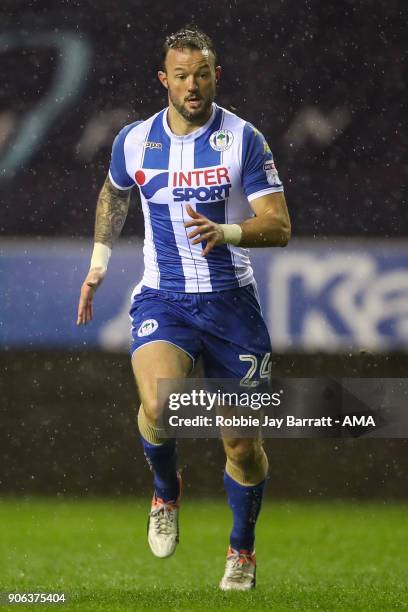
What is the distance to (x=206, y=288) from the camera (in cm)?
642

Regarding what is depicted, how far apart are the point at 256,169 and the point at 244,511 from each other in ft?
5.00

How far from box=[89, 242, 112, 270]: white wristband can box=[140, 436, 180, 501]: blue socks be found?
0.81 metres

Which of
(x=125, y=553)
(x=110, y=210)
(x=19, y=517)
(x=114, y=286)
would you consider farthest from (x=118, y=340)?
(x=110, y=210)

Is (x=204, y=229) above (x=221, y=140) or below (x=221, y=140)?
below

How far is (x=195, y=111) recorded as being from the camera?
632 centimetres

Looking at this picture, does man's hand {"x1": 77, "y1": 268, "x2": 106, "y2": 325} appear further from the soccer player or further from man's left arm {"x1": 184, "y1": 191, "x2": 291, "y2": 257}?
man's left arm {"x1": 184, "y1": 191, "x2": 291, "y2": 257}

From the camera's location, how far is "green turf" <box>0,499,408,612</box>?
19.4ft

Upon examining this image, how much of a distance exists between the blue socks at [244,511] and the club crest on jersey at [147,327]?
2.61ft

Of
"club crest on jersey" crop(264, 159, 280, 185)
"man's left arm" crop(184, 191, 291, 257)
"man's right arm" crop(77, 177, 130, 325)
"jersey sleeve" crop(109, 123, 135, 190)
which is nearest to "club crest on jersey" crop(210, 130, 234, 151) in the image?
"club crest on jersey" crop(264, 159, 280, 185)

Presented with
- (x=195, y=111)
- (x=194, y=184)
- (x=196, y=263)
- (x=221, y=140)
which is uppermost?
(x=195, y=111)

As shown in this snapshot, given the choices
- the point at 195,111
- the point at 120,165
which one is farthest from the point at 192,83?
the point at 120,165

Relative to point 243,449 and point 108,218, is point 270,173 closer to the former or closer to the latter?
point 108,218

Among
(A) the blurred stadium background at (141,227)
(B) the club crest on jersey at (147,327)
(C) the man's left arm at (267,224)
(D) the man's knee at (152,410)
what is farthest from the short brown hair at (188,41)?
(A) the blurred stadium background at (141,227)

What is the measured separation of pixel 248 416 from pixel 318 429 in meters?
0.36
